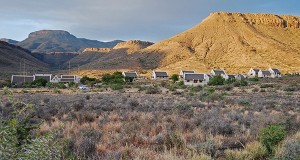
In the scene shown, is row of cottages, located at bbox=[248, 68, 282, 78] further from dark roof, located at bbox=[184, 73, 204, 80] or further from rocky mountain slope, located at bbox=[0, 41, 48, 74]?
rocky mountain slope, located at bbox=[0, 41, 48, 74]

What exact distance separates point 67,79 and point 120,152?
77491 millimetres

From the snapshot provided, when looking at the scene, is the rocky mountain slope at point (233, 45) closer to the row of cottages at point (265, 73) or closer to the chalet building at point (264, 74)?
the row of cottages at point (265, 73)

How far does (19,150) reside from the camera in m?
4.50

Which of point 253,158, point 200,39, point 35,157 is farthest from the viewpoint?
point 200,39

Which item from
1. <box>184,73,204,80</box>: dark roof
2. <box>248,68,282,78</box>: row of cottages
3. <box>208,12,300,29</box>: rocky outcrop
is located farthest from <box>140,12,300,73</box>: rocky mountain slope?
<box>184,73,204,80</box>: dark roof

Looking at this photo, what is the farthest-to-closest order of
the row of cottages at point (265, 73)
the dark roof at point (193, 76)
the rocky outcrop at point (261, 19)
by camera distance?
the rocky outcrop at point (261, 19), the row of cottages at point (265, 73), the dark roof at point (193, 76)

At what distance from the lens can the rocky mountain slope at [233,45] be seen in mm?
112562

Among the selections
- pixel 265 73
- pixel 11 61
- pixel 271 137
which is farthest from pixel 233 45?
pixel 271 137

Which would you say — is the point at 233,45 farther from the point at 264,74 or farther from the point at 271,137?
the point at 271,137

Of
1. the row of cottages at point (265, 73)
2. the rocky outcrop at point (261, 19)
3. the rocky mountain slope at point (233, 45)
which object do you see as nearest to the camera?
the row of cottages at point (265, 73)

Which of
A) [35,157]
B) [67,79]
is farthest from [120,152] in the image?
[67,79]

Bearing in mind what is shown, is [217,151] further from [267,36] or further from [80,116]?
[267,36]

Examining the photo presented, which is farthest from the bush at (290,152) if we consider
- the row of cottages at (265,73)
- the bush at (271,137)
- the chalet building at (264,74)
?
the chalet building at (264,74)

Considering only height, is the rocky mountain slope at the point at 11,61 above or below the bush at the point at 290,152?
above
